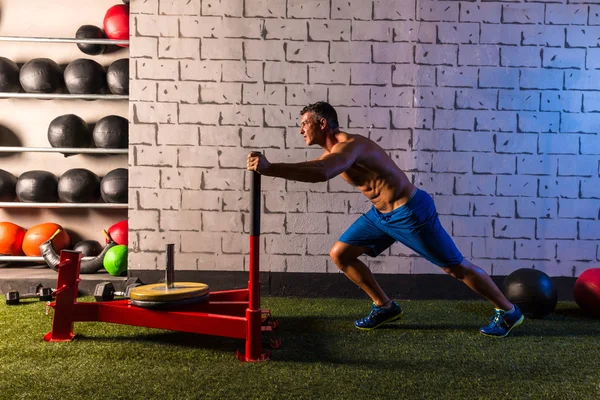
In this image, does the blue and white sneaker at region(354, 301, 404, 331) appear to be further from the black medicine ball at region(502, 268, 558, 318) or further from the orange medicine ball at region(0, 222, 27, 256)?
the orange medicine ball at region(0, 222, 27, 256)

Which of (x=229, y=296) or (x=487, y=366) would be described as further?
(x=229, y=296)

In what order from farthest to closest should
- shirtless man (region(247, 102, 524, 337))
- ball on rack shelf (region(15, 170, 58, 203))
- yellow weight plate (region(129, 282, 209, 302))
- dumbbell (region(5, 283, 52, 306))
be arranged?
ball on rack shelf (region(15, 170, 58, 203))
dumbbell (region(5, 283, 52, 306))
shirtless man (region(247, 102, 524, 337))
yellow weight plate (region(129, 282, 209, 302))

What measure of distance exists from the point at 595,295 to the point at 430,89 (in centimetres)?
194

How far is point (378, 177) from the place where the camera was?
305cm

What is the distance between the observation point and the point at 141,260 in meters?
4.27

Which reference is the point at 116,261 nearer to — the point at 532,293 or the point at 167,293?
the point at 167,293

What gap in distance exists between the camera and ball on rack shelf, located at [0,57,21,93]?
4.60 m

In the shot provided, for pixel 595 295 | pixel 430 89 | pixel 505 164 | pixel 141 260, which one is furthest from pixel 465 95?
pixel 141 260

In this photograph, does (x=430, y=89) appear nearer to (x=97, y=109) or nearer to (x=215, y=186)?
(x=215, y=186)

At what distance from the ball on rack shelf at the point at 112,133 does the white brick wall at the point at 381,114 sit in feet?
1.20

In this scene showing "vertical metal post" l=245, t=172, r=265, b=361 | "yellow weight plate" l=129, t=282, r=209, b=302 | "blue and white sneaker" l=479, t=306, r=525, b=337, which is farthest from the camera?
"blue and white sneaker" l=479, t=306, r=525, b=337

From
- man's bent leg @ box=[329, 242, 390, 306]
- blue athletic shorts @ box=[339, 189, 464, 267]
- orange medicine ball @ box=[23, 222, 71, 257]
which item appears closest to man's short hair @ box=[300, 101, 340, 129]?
blue athletic shorts @ box=[339, 189, 464, 267]

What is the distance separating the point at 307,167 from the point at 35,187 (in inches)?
123

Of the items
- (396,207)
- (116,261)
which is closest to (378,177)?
(396,207)
